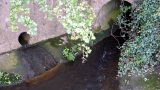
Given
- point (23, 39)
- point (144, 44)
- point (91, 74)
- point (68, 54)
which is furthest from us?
point (68, 54)

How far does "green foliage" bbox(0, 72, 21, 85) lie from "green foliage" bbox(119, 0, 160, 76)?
2905mm

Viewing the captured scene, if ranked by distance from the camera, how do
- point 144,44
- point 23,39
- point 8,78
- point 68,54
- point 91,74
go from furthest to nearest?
point 68,54
point 23,39
point 91,74
point 8,78
point 144,44

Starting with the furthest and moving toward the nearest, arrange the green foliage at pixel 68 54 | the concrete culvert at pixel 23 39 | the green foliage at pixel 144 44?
the green foliage at pixel 68 54 → the concrete culvert at pixel 23 39 → the green foliage at pixel 144 44

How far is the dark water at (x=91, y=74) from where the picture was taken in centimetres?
1001

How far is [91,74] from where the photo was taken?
10469 mm

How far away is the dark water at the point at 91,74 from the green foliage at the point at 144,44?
0.82 m

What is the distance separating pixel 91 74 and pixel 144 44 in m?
2.09

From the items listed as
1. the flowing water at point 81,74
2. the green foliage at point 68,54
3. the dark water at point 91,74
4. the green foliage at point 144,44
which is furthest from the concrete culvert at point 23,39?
the green foliage at point 144,44

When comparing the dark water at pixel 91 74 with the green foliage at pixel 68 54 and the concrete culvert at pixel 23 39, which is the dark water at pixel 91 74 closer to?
the green foliage at pixel 68 54

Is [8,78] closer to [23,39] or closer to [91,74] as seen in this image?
[23,39]

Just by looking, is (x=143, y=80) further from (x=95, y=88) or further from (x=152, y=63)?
(x=95, y=88)

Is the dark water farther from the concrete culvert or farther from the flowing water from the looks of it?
the concrete culvert

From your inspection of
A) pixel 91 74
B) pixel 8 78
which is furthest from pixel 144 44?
pixel 8 78

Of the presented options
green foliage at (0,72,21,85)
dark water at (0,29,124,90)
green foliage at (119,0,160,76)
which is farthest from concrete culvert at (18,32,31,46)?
green foliage at (119,0,160,76)
